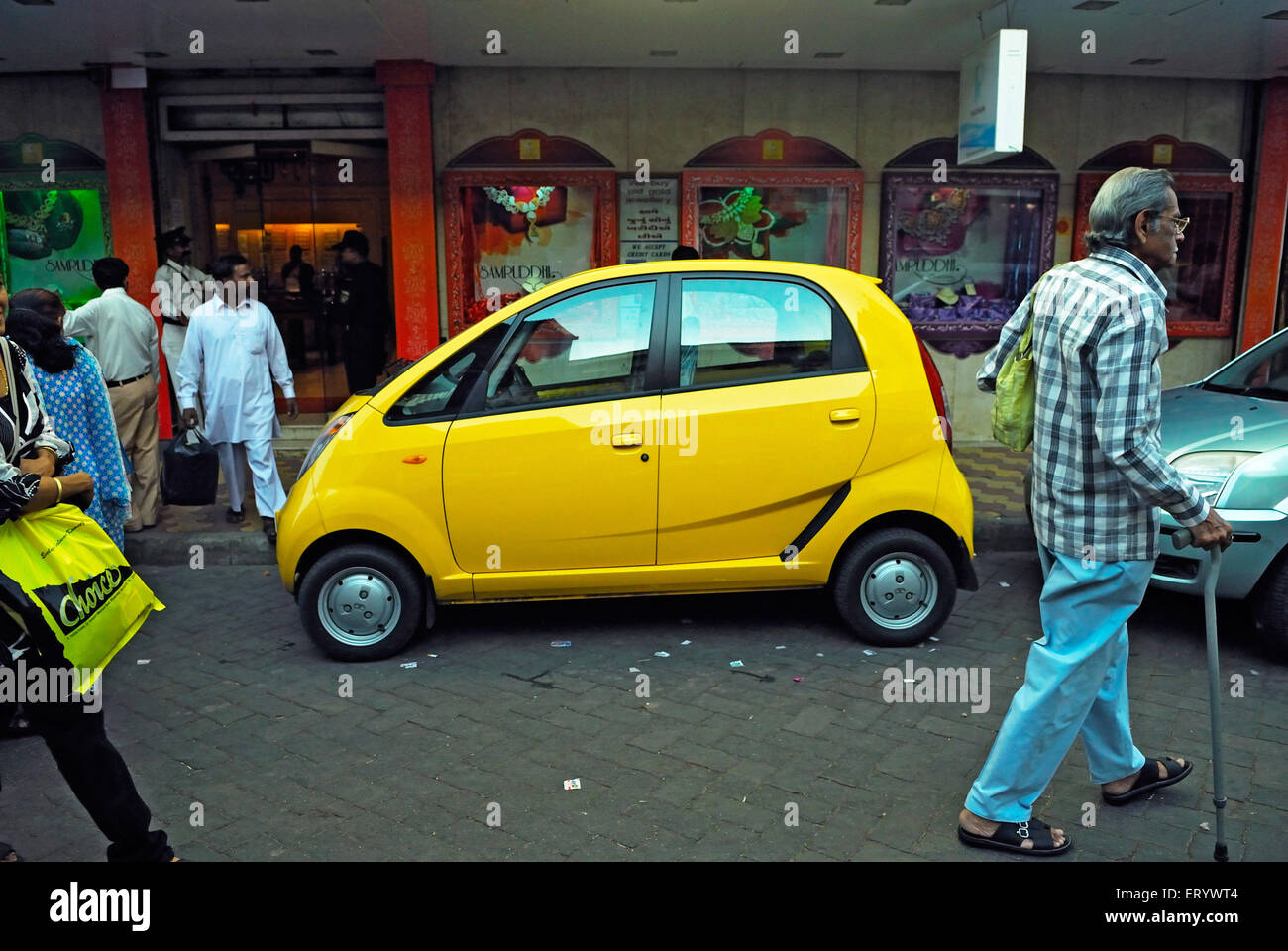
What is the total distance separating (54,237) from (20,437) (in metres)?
8.92

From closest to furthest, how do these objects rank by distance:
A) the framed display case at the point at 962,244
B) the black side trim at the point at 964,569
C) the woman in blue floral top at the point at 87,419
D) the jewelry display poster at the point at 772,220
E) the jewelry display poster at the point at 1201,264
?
the woman in blue floral top at the point at 87,419 < the black side trim at the point at 964,569 < the jewelry display poster at the point at 772,220 < the framed display case at the point at 962,244 < the jewelry display poster at the point at 1201,264

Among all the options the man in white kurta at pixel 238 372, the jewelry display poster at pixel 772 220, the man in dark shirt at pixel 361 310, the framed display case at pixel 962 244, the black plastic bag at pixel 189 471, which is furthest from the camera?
the framed display case at pixel 962 244

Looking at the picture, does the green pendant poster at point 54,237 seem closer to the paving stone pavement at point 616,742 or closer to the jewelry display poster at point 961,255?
the paving stone pavement at point 616,742

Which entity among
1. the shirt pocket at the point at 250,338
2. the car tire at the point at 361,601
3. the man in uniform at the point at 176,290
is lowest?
the car tire at the point at 361,601

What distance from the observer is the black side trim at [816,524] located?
518cm

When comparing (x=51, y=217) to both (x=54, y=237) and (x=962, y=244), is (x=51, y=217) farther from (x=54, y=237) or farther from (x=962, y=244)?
(x=962, y=244)

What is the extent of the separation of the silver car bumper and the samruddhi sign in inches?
168

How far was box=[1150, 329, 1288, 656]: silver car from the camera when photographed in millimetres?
4988

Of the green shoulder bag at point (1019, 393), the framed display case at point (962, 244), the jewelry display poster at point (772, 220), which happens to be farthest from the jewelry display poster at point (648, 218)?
the green shoulder bag at point (1019, 393)

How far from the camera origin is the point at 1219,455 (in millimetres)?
5258

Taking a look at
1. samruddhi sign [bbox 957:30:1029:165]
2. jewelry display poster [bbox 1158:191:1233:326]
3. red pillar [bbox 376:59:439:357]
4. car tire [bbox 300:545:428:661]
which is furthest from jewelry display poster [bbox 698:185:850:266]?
car tire [bbox 300:545:428:661]

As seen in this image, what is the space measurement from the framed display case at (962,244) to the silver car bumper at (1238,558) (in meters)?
5.92

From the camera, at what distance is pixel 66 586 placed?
9.59ft
